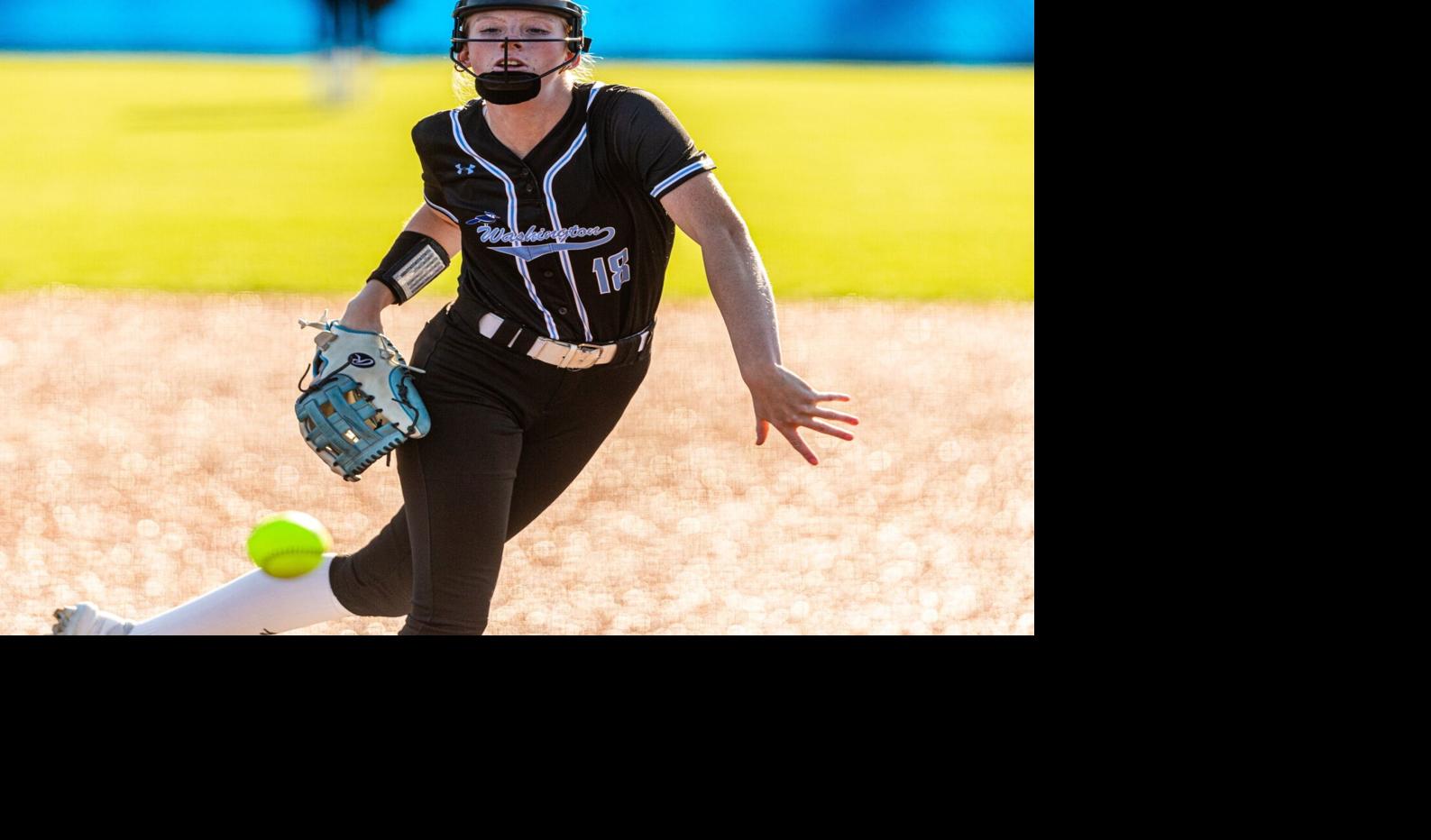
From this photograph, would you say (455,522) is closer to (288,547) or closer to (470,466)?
(470,466)

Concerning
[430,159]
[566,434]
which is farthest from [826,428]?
[430,159]

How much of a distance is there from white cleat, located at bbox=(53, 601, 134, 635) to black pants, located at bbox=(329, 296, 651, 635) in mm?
488

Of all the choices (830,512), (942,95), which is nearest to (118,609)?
(830,512)

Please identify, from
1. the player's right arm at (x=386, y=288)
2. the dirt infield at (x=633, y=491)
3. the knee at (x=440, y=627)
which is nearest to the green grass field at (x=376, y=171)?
the dirt infield at (x=633, y=491)

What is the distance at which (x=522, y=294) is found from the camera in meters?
3.02

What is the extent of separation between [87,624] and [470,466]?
105 centimetres

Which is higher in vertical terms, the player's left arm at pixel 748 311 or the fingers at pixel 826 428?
the player's left arm at pixel 748 311

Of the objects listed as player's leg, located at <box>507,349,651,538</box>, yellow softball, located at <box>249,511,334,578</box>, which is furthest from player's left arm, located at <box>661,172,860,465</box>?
yellow softball, located at <box>249,511,334,578</box>

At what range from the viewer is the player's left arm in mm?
2545

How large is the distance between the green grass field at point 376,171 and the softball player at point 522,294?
24.3 feet

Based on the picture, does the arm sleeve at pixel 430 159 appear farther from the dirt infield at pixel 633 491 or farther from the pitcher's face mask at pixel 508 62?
the dirt infield at pixel 633 491

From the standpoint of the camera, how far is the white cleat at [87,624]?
3.18m

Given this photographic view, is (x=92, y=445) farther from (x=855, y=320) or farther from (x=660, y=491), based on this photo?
(x=855, y=320)

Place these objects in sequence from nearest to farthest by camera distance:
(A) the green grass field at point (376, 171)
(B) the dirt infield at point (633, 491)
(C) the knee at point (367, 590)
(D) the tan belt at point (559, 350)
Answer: (D) the tan belt at point (559, 350), (C) the knee at point (367, 590), (B) the dirt infield at point (633, 491), (A) the green grass field at point (376, 171)
